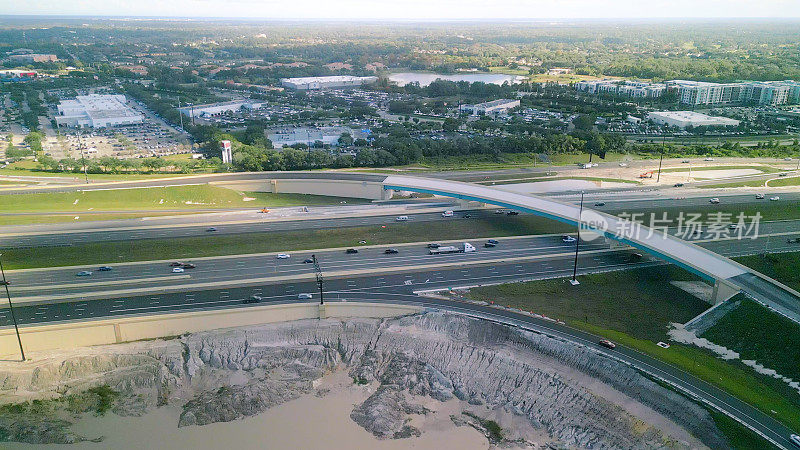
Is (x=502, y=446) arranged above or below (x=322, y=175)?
below

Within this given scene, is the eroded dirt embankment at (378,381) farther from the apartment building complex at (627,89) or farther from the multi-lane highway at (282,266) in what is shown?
the apartment building complex at (627,89)

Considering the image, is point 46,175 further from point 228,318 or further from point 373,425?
point 373,425

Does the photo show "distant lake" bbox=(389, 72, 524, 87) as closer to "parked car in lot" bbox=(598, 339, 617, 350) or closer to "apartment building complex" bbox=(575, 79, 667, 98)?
"apartment building complex" bbox=(575, 79, 667, 98)

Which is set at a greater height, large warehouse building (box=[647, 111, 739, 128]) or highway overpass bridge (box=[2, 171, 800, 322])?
large warehouse building (box=[647, 111, 739, 128])

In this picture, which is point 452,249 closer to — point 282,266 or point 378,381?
point 282,266

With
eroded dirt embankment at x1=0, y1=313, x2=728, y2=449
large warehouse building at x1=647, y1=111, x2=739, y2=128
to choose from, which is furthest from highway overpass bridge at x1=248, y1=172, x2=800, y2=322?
large warehouse building at x1=647, y1=111, x2=739, y2=128

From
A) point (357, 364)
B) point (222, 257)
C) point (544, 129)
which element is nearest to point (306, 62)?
point (544, 129)

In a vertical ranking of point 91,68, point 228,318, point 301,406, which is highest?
point 91,68
